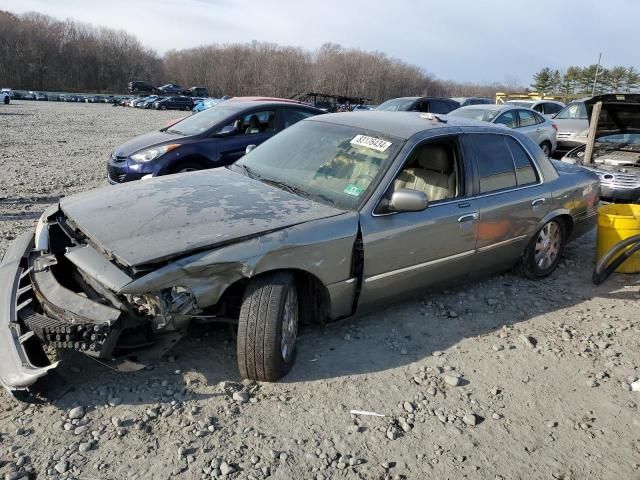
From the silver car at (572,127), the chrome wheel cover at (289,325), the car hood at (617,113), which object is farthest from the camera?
the silver car at (572,127)

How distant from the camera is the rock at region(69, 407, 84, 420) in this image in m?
2.73

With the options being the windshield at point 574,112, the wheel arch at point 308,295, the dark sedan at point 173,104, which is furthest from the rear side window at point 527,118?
the dark sedan at point 173,104

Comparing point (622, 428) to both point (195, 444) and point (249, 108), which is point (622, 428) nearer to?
point (195, 444)

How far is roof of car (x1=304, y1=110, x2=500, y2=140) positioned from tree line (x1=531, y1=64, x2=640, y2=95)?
62607 mm

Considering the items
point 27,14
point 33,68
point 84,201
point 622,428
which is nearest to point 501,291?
point 622,428

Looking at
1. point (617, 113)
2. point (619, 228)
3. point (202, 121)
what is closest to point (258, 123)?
point (202, 121)

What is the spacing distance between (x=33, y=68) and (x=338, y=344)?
89875mm

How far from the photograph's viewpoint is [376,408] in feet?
9.84

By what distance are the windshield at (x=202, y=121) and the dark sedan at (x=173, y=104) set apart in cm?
3979

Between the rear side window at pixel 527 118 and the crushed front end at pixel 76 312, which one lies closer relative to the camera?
the crushed front end at pixel 76 312

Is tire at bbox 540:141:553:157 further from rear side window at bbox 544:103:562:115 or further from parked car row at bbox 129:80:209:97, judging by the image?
parked car row at bbox 129:80:209:97

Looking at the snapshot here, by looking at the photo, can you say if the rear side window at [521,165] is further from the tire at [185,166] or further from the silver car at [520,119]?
the silver car at [520,119]

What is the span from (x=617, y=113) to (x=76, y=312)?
7.83m

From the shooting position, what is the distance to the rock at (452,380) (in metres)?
3.30
